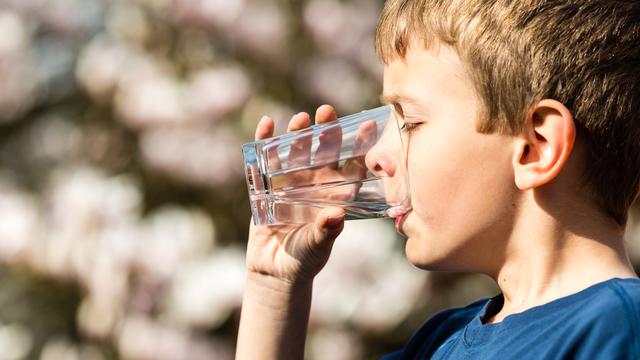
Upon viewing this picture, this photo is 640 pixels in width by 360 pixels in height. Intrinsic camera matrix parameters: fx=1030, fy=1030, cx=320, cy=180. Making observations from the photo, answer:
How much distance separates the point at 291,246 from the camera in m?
1.62

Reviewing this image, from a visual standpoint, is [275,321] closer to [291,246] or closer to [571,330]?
[291,246]

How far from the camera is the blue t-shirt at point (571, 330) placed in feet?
3.76

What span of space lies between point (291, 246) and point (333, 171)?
21cm

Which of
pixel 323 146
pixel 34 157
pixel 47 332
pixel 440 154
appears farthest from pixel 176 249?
pixel 440 154

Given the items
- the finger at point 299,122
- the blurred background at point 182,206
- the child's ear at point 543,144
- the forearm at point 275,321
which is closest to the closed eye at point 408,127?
the child's ear at point 543,144

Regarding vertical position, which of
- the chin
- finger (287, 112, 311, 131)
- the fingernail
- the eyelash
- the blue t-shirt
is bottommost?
the blue t-shirt

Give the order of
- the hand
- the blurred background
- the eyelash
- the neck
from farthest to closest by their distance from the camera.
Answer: the blurred background → the hand → the eyelash → the neck

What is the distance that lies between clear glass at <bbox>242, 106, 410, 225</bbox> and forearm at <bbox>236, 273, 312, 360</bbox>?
6.3 inches

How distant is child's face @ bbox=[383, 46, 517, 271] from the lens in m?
1.33

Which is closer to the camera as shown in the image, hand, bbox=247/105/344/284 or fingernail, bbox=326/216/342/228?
fingernail, bbox=326/216/342/228

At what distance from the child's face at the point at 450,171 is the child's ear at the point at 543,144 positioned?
18 millimetres

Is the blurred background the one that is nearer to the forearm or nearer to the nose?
the forearm

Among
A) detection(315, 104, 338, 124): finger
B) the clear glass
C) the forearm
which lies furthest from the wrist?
detection(315, 104, 338, 124): finger

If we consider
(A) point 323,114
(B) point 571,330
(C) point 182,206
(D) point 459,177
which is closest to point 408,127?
(D) point 459,177
